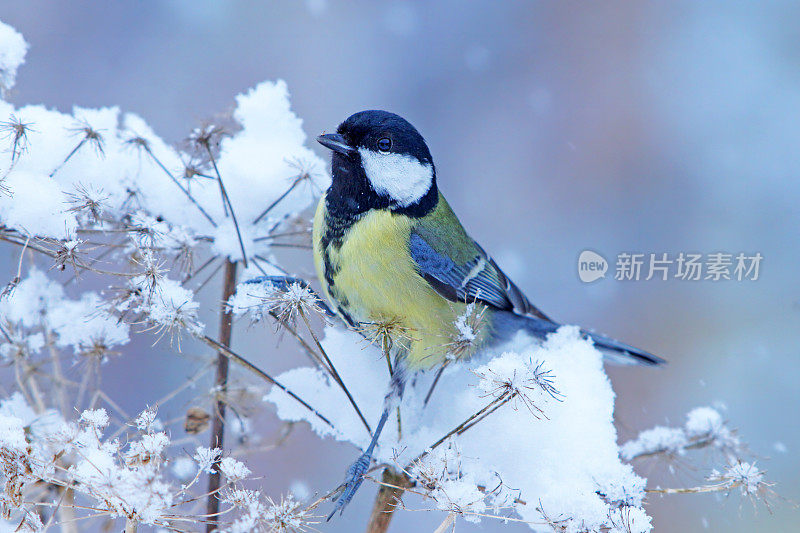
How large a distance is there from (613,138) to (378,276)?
78.2 inches

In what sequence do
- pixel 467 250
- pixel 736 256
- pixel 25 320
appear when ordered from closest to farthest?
pixel 25 320 → pixel 467 250 → pixel 736 256

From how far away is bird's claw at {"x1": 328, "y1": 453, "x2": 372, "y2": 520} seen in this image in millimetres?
1030

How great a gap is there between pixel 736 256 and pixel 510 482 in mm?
1871

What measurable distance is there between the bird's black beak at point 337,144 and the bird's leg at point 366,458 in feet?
1.60

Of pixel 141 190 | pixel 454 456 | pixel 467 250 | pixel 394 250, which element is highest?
pixel 467 250

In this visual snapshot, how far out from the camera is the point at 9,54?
103 cm

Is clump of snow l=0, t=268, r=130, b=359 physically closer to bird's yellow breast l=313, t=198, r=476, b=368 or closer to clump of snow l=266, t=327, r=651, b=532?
clump of snow l=266, t=327, r=651, b=532

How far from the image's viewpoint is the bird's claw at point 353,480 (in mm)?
1030

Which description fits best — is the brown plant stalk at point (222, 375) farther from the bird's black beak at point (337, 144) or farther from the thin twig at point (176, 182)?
the bird's black beak at point (337, 144)

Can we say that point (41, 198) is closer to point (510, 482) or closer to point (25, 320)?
point (25, 320)

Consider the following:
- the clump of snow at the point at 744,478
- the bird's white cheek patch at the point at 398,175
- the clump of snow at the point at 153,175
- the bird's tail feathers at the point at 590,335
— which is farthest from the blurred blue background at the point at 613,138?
the clump of snow at the point at 744,478

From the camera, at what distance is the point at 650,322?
2.90m

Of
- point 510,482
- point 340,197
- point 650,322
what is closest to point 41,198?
point 340,197

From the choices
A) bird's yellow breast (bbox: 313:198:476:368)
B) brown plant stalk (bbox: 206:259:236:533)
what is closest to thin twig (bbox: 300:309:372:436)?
brown plant stalk (bbox: 206:259:236:533)
